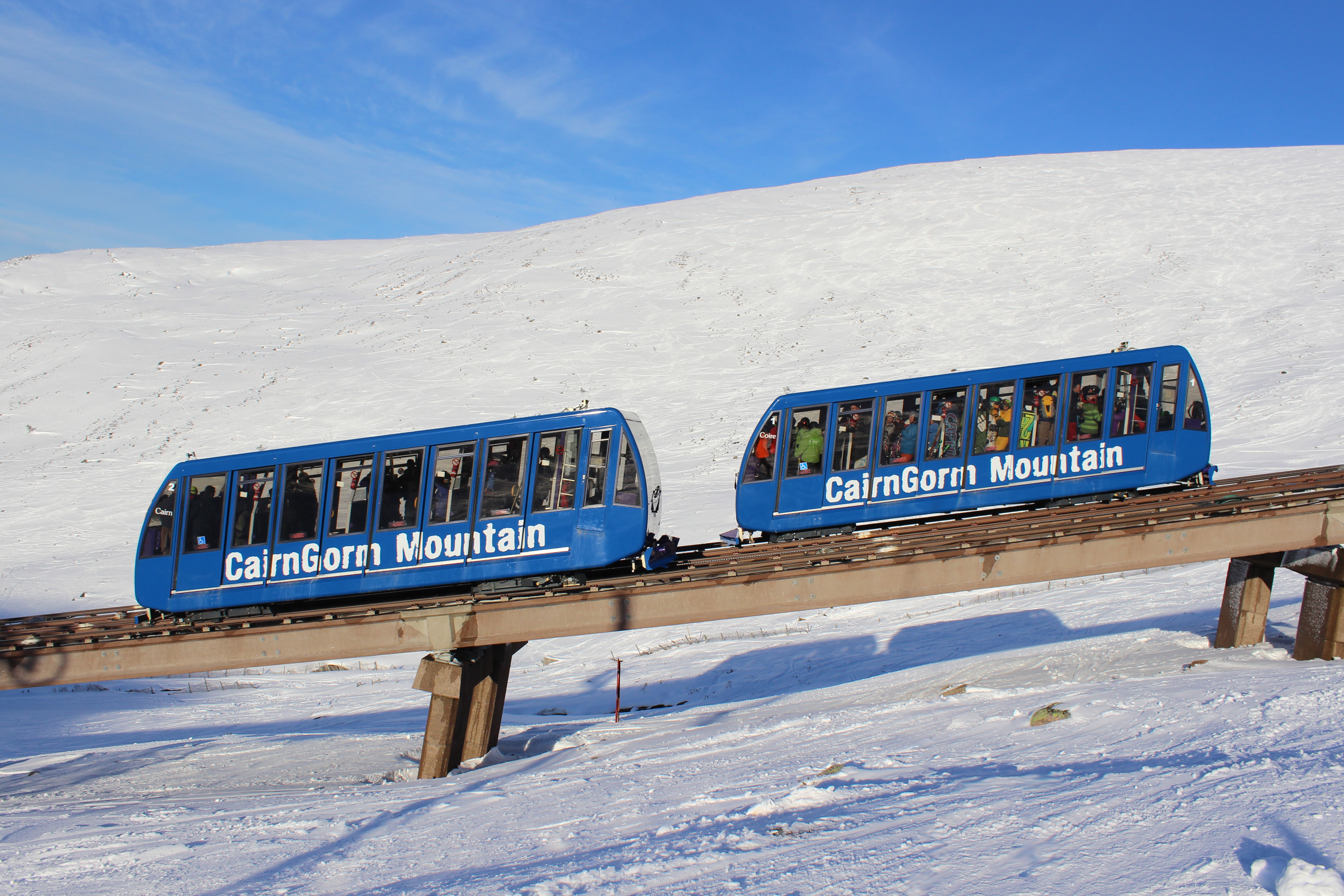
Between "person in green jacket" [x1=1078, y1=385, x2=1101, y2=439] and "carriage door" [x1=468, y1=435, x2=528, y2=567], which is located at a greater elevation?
"person in green jacket" [x1=1078, y1=385, x2=1101, y2=439]

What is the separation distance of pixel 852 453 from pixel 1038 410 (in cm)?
307

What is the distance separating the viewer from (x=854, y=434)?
15016 mm

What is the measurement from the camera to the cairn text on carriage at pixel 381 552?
13.6 m

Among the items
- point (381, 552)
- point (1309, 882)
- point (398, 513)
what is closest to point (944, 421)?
point (398, 513)

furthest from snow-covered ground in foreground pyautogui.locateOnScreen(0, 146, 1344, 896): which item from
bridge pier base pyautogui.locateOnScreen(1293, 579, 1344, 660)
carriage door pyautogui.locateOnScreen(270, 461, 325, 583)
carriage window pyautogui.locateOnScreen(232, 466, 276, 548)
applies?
carriage window pyautogui.locateOnScreen(232, 466, 276, 548)

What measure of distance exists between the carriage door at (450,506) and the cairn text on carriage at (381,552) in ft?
0.05

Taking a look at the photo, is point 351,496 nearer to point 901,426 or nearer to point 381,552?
point 381,552

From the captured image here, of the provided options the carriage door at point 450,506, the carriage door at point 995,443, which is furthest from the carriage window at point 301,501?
the carriage door at point 995,443

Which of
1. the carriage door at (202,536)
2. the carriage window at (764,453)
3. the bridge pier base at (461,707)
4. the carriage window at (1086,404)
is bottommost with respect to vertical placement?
the bridge pier base at (461,707)

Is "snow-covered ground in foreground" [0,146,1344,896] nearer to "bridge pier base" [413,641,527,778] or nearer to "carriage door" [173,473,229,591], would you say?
"bridge pier base" [413,641,527,778]

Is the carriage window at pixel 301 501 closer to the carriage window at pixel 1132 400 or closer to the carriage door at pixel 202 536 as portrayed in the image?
the carriage door at pixel 202 536

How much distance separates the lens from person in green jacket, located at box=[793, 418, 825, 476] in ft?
49.5

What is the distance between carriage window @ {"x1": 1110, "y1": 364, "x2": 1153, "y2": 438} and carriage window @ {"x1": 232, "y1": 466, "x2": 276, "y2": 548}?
1325cm

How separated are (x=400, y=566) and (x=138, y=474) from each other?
93.2ft
